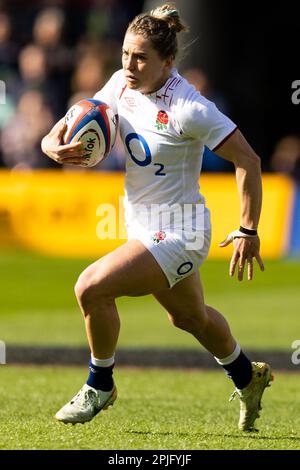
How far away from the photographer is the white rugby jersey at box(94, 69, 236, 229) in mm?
6883

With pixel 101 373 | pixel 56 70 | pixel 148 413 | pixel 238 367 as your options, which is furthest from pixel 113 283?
pixel 56 70

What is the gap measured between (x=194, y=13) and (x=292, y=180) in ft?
13.4

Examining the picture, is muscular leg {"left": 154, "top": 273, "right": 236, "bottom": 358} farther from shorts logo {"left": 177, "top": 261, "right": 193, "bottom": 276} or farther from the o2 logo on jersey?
the o2 logo on jersey

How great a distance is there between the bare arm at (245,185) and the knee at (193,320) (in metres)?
0.44

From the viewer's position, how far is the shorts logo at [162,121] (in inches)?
276

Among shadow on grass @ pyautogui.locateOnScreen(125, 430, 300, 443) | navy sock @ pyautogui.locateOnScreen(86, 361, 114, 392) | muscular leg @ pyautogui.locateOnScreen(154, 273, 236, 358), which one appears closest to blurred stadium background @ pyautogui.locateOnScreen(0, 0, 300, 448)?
muscular leg @ pyautogui.locateOnScreen(154, 273, 236, 358)

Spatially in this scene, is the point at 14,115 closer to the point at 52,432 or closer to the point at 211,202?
the point at 211,202

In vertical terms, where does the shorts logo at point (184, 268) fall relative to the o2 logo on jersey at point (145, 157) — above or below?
below

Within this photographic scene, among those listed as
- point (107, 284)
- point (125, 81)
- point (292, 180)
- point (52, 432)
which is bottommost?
point (292, 180)

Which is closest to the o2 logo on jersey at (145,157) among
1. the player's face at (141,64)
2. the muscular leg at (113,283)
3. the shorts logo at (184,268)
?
the player's face at (141,64)

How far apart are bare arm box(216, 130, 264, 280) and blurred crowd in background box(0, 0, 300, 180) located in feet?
32.4

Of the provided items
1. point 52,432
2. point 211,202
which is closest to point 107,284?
point 52,432

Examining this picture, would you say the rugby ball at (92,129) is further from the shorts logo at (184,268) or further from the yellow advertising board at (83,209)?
the yellow advertising board at (83,209)

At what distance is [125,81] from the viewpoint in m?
7.26
